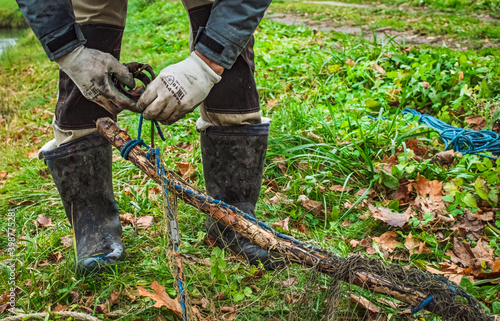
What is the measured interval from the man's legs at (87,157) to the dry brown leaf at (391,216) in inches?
49.3

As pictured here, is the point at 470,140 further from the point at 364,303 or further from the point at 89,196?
the point at 89,196

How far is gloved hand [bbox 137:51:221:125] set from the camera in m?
1.49

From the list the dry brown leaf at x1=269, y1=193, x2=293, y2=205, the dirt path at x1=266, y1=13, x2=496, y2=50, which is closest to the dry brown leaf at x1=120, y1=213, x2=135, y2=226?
the dry brown leaf at x1=269, y1=193, x2=293, y2=205

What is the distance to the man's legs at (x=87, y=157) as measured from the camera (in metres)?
1.74

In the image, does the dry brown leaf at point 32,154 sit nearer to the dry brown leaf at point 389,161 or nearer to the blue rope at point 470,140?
the dry brown leaf at point 389,161

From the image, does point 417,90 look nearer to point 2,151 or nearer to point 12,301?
point 12,301

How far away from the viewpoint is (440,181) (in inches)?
90.4

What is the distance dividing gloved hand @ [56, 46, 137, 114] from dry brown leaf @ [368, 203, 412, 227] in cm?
130

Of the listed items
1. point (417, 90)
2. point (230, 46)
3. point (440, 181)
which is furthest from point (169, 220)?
point (417, 90)

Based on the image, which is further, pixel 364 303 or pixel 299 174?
pixel 299 174

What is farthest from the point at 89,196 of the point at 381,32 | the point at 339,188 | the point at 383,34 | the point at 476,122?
the point at 381,32

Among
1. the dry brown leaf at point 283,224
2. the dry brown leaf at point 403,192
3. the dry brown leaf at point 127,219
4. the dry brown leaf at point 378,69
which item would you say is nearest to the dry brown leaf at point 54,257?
the dry brown leaf at point 127,219

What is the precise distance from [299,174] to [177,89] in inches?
46.7

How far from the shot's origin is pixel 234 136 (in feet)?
6.02
